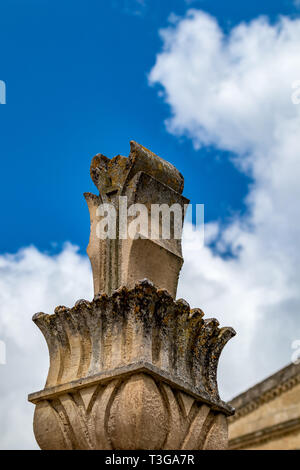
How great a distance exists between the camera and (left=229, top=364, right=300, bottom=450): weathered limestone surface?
887 inches

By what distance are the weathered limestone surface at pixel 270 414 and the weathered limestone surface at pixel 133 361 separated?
58.2ft

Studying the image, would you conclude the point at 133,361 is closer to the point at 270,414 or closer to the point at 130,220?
the point at 130,220

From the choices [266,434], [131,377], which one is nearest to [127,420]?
[131,377]

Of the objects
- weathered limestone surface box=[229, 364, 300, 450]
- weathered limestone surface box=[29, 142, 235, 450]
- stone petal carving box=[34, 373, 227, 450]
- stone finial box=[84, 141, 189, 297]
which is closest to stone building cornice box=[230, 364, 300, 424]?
weathered limestone surface box=[229, 364, 300, 450]

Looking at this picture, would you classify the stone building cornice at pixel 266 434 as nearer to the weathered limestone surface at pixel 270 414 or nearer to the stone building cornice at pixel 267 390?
the weathered limestone surface at pixel 270 414

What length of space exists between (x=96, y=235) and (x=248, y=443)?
19178 mm

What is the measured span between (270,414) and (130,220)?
754 inches

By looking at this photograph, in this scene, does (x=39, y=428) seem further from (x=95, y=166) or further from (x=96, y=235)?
(x=95, y=166)

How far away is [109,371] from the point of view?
15.7 ft

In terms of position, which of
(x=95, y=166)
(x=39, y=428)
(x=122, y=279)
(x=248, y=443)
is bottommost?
(x=39, y=428)

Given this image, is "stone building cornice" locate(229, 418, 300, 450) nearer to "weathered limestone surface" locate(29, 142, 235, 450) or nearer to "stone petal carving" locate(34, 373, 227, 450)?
"weathered limestone surface" locate(29, 142, 235, 450)

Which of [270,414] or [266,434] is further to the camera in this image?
[270,414]

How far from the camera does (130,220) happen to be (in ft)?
17.9

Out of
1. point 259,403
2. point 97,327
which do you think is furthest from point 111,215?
point 259,403
